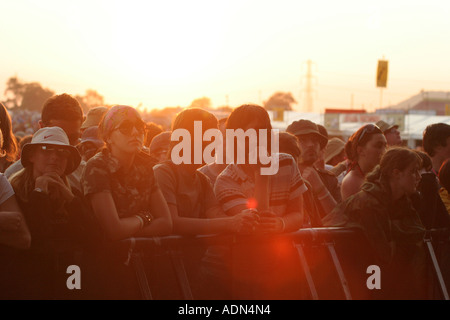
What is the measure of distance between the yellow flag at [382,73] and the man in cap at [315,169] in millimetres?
32265

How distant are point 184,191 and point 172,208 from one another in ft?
0.45

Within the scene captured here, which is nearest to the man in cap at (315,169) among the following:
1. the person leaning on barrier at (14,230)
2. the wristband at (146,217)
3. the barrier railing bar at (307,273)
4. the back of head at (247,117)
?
the barrier railing bar at (307,273)

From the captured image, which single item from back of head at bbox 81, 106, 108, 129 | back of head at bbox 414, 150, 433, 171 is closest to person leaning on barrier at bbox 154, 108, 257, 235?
back of head at bbox 81, 106, 108, 129

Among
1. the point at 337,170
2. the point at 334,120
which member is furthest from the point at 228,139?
the point at 334,120

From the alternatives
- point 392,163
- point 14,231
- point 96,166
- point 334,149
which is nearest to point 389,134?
point 334,149

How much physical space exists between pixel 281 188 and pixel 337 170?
9.05ft

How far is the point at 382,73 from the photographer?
118 feet

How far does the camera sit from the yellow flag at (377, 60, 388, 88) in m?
35.6

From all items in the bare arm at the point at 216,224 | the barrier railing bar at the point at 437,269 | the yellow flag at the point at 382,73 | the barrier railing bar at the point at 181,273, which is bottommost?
the barrier railing bar at the point at 437,269

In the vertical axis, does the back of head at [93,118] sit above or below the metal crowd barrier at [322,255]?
above

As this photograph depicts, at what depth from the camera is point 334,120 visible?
1868 inches

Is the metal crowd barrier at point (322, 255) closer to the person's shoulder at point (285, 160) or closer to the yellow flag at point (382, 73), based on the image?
the person's shoulder at point (285, 160)

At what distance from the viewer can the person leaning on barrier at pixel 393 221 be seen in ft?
11.4

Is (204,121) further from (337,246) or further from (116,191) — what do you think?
(337,246)
